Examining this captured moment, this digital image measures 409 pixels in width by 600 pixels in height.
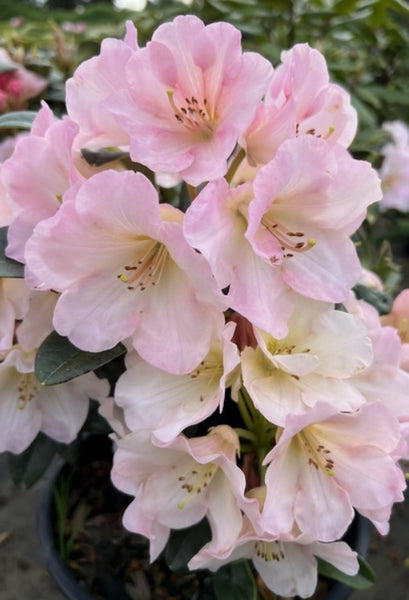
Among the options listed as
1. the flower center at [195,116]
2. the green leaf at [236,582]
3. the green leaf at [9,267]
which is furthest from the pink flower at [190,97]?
the green leaf at [236,582]

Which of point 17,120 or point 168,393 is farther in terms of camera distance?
point 17,120

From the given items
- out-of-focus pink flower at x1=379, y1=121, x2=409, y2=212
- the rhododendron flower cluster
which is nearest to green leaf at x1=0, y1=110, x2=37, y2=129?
the rhododendron flower cluster

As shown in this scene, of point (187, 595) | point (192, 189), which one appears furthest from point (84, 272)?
point (187, 595)

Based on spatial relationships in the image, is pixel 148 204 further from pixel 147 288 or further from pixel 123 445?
pixel 123 445

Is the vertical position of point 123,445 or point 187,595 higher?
point 123,445

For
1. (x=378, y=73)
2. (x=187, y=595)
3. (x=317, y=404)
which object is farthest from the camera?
(x=378, y=73)

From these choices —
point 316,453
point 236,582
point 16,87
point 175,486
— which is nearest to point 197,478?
point 175,486

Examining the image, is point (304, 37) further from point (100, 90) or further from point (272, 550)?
point (272, 550)

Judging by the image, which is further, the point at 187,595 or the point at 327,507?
the point at 187,595
